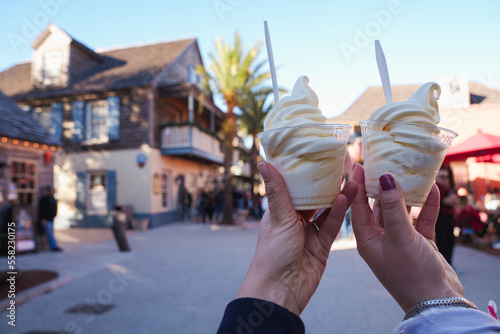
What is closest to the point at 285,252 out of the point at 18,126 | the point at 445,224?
the point at 445,224

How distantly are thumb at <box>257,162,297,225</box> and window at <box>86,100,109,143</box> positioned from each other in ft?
50.6

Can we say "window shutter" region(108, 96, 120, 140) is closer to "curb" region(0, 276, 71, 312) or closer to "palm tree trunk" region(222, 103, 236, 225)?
"palm tree trunk" region(222, 103, 236, 225)

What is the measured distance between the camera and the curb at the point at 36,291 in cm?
440

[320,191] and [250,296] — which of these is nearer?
[250,296]

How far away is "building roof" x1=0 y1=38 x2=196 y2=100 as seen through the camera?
15.0 m

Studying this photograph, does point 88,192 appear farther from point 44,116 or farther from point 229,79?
point 229,79

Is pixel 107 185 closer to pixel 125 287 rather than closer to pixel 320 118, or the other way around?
pixel 125 287

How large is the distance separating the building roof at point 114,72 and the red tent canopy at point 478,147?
1249 cm

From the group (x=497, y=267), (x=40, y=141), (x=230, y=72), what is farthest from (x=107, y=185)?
(x=497, y=267)

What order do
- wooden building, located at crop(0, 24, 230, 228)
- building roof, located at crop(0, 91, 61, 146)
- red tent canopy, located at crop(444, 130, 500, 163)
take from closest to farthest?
red tent canopy, located at crop(444, 130, 500, 163)
building roof, located at crop(0, 91, 61, 146)
wooden building, located at crop(0, 24, 230, 228)

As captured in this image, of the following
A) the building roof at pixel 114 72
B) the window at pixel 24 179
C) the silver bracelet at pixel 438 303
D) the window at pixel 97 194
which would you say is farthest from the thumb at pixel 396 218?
the window at pixel 97 194

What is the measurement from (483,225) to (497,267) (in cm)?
240

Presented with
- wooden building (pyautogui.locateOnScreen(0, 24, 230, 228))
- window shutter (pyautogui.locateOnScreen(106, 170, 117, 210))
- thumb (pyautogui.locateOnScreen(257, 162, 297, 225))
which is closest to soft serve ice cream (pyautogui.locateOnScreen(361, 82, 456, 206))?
thumb (pyautogui.locateOnScreen(257, 162, 297, 225))

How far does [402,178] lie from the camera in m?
1.38
